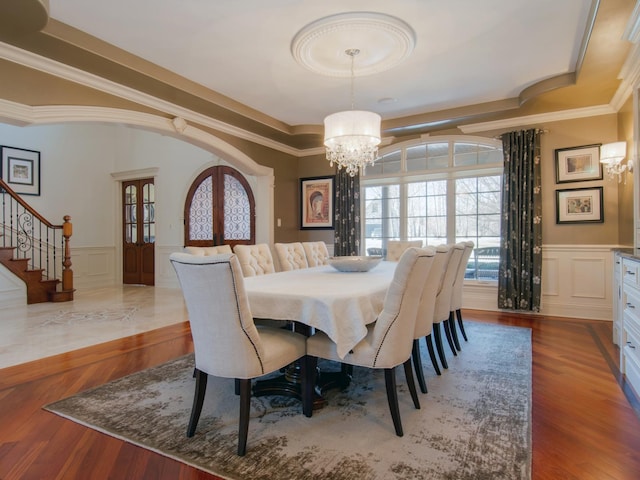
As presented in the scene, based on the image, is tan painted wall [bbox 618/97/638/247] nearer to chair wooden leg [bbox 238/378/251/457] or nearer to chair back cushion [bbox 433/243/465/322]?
chair back cushion [bbox 433/243/465/322]

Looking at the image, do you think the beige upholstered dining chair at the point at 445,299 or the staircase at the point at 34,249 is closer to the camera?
the beige upholstered dining chair at the point at 445,299

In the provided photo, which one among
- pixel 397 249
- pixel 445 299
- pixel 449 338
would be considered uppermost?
pixel 397 249

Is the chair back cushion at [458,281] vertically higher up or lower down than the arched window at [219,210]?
lower down

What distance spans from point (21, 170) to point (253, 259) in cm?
596

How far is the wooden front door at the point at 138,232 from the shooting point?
26.0 feet

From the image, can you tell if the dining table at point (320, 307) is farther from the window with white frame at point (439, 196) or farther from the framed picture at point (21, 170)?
the framed picture at point (21, 170)

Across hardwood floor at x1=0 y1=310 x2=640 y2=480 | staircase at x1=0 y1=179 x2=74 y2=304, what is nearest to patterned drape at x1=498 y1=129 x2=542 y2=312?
hardwood floor at x1=0 y1=310 x2=640 y2=480

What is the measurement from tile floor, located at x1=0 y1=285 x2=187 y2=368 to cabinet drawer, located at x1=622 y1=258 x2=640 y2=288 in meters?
4.49

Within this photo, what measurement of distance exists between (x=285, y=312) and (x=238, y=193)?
492 centimetres

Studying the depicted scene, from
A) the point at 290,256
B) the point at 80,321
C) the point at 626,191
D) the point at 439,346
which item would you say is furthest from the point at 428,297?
the point at 80,321

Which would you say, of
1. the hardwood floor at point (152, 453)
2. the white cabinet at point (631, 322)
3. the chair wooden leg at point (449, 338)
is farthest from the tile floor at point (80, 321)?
the white cabinet at point (631, 322)

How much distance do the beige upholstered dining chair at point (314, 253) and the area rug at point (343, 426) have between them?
5.08ft

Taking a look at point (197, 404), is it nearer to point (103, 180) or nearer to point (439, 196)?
point (439, 196)

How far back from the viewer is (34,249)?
22.2ft
